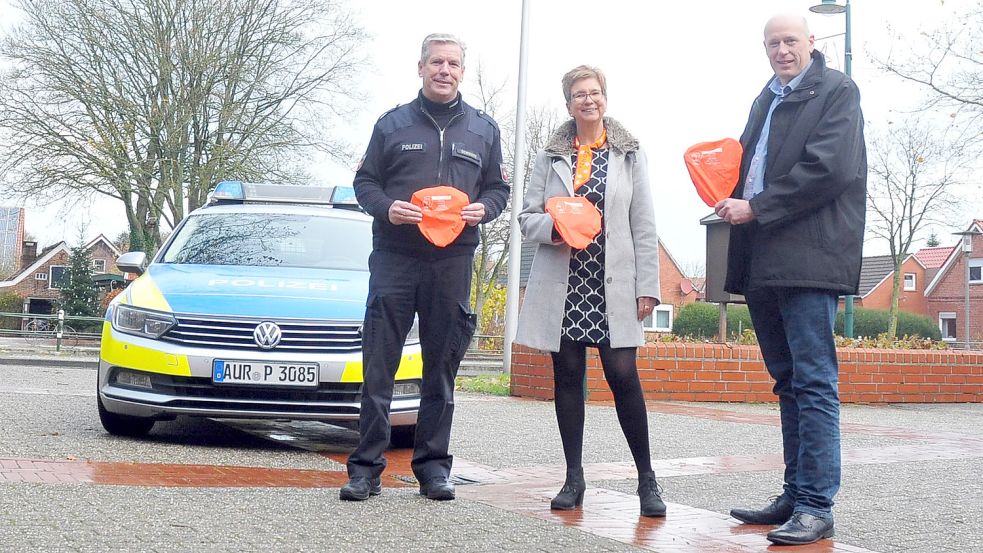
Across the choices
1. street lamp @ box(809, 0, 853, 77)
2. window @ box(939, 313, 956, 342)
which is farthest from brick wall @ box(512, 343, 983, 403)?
window @ box(939, 313, 956, 342)

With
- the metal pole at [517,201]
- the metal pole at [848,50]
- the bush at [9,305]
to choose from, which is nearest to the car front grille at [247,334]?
the metal pole at [517,201]

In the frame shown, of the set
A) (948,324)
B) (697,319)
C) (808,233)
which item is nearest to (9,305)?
(697,319)

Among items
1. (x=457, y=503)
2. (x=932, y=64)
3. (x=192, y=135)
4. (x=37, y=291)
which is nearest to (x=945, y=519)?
(x=457, y=503)

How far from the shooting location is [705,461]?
21.8 ft

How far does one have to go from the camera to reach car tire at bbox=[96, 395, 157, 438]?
22.5ft

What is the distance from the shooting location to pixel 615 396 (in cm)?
484

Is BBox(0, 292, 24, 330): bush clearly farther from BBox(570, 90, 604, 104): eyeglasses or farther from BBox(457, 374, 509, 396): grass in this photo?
BBox(570, 90, 604, 104): eyeglasses

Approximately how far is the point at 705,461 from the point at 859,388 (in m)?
6.91

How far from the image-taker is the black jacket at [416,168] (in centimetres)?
508

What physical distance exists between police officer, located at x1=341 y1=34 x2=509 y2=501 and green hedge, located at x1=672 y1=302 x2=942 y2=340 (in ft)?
135

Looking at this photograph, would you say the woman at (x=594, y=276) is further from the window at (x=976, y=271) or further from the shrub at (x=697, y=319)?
the window at (x=976, y=271)

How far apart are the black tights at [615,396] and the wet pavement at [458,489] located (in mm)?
268

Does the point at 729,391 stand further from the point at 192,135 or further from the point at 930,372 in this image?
the point at 192,135

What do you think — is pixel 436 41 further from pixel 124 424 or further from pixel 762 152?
pixel 124 424
